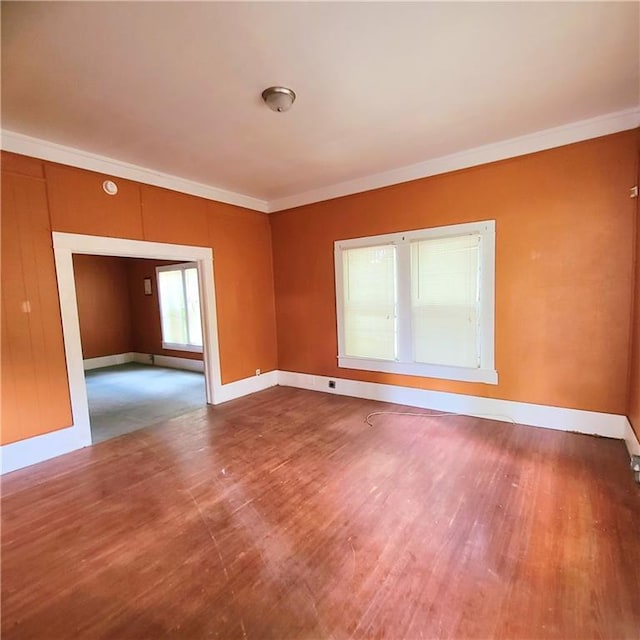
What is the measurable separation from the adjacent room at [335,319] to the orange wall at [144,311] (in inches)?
109

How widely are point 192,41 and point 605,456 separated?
4127 mm

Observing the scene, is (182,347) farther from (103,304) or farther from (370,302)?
(370,302)

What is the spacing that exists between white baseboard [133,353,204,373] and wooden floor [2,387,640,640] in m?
3.58

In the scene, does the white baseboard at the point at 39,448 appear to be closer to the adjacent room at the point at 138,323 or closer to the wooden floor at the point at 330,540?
the wooden floor at the point at 330,540

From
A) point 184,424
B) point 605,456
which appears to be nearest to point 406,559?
point 605,456

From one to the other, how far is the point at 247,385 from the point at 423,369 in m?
2.51

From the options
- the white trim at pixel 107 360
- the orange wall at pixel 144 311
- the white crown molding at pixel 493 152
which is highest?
the white crown molding at pixel 493 152

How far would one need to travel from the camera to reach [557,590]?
1.52m

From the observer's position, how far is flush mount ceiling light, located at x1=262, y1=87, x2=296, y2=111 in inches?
88.6

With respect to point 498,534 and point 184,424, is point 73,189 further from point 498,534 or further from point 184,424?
point 498,534

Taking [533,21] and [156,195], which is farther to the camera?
[156,195]

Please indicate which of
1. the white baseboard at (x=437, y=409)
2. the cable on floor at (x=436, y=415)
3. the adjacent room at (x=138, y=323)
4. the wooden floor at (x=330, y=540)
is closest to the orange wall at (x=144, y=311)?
the adjacent room at (x=138, y=323)

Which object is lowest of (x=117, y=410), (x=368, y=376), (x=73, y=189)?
(x=117, y=410)

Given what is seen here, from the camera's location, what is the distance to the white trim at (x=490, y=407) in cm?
305
